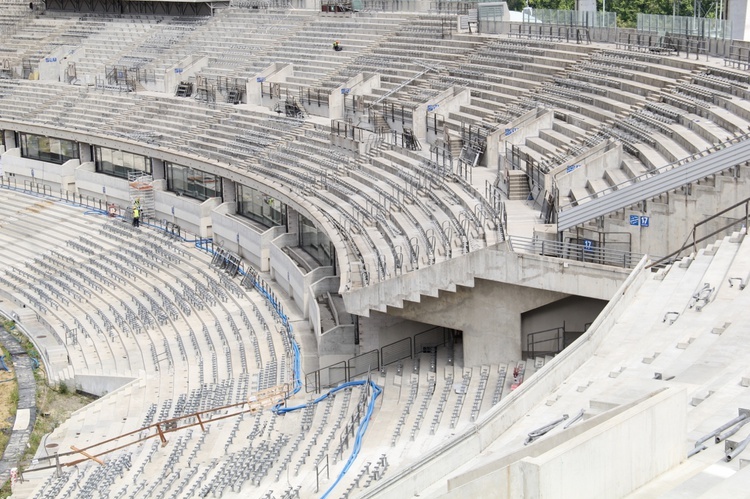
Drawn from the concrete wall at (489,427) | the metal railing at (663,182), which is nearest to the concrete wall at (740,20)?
the metal railing at (663,182)

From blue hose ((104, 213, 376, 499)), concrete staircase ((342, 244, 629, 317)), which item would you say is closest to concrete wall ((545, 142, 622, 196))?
concrete staircase ((342, 244, 629, 317))

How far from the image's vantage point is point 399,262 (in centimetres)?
2769

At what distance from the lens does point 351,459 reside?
21250 millimetres

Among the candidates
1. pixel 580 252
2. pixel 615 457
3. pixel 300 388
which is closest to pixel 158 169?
pixel 300 388

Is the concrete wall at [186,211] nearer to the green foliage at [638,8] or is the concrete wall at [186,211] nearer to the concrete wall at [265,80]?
the concrete wall at [265,80]

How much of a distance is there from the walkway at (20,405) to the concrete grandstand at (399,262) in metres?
0.87

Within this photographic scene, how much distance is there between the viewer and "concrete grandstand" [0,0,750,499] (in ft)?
56.4

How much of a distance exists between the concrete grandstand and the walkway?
866 mm

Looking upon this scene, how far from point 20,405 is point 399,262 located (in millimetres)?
10662

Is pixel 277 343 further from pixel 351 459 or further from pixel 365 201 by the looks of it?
pixel 351 459

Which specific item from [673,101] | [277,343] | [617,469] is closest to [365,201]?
[277,343]

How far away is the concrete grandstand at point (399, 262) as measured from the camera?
1719 centimetres

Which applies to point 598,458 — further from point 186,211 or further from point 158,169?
point 158,169

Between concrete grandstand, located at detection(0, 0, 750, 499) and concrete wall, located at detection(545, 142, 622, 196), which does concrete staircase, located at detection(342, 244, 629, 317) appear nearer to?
concrete grandstand, located at detection(0, 0, 750, 499)
